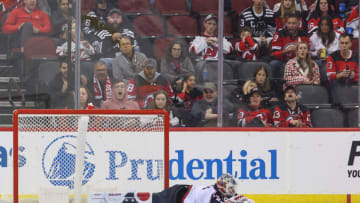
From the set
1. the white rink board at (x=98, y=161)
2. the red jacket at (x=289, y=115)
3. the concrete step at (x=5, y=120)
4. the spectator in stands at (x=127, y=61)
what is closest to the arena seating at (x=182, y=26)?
the spectator in stands at (x=127, y=61)

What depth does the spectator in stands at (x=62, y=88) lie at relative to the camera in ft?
22.3

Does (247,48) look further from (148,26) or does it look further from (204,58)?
(148,26)

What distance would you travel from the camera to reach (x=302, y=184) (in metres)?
7.16

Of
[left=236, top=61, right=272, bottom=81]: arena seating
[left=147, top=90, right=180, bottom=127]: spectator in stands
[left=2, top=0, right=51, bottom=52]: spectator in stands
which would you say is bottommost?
[left=147, top=90, right=180, bottom=127]: spectator in stands

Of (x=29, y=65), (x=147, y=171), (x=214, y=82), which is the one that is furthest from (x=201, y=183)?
(x=29, y=65)

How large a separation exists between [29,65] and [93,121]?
1456mm

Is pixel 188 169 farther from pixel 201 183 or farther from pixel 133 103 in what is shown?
pixel 133 103

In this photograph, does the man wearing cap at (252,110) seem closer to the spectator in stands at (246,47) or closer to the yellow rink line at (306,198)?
the spectator in stands at (246,47)

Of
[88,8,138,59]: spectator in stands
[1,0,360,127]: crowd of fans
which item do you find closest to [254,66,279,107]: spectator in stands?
[1,0,360,127]: crowd of fans

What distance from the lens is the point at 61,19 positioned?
271 inches

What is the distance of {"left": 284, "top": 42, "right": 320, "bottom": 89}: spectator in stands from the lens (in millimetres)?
7145

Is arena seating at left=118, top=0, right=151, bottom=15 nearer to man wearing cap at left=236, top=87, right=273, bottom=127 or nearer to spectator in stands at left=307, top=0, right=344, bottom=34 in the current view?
man wearing cap at left=236, top=87, right=273, bottom=127

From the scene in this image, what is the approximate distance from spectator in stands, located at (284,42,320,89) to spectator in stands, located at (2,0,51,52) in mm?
2352

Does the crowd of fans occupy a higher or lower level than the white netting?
higher
